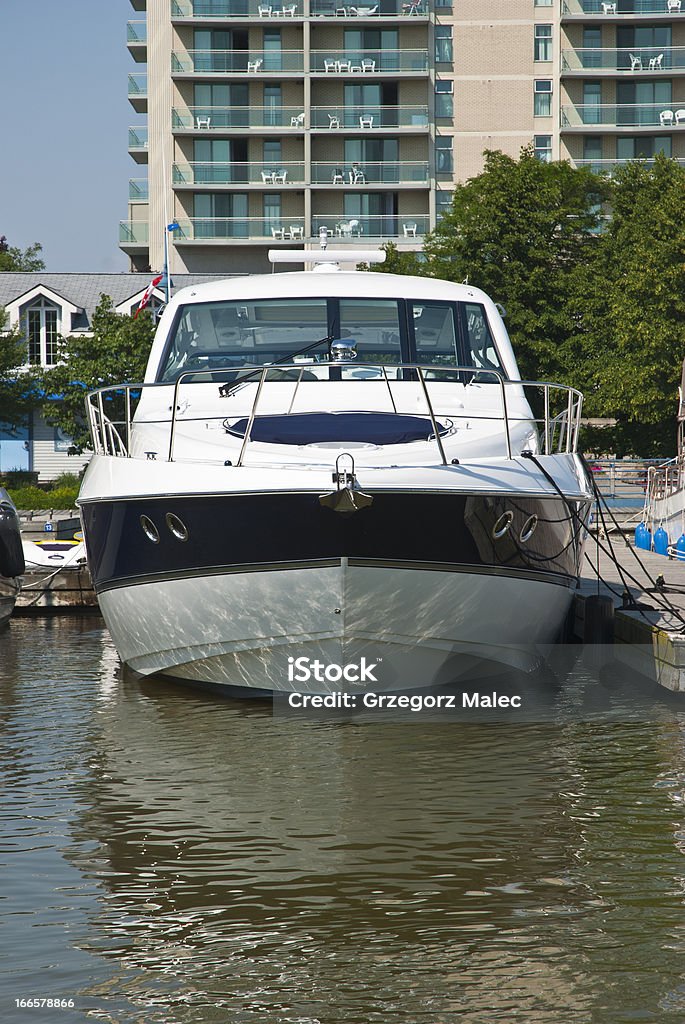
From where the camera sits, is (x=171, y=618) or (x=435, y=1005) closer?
(x=435, y=1005)

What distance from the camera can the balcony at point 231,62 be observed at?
196ft

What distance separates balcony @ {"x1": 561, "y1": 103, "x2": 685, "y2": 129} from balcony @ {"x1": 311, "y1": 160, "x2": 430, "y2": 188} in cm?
736

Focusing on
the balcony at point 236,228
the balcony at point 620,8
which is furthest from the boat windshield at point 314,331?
the balcony at point 620,8

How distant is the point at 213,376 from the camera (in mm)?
10703

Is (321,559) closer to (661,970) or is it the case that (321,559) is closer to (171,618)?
(171,618)

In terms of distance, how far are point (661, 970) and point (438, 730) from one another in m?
4.07

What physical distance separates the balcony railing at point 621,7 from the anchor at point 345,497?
190 feet

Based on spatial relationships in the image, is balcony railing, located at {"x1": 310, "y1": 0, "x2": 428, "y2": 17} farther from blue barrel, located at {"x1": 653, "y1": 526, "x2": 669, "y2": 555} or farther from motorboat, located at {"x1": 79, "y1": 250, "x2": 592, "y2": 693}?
motorboat, located at {"x1": 79, "y1": 250, "x2": 592, "y2": 693}

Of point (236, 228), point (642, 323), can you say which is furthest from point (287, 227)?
point (642, 323)

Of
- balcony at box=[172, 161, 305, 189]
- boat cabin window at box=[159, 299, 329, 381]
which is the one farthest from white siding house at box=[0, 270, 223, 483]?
boat cabin window at box=[159, 299, 329, 381]

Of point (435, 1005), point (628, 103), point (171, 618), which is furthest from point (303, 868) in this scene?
point (628, 103)

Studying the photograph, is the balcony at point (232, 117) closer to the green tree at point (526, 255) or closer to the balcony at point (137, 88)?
the balcony at point (137, 88)

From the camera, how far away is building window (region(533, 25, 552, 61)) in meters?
61.2

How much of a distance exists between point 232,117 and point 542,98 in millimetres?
15094
